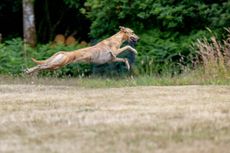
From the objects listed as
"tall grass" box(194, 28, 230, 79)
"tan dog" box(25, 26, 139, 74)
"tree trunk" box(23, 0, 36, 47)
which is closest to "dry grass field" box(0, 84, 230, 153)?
"tall grass" box(194, 28, 230, 79)

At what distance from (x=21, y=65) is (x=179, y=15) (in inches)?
183

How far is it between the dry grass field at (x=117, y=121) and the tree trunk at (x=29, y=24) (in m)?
13.3

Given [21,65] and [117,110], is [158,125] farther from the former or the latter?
[21,65]

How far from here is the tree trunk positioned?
1046 inches

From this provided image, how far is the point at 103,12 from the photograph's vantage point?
2359cm

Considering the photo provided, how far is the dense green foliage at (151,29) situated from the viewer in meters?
21.5

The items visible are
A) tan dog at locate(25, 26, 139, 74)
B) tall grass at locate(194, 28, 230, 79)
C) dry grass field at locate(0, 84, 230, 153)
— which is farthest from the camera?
tan dog at locate(25, 26, 139, 74)

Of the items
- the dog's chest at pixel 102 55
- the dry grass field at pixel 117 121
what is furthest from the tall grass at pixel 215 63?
the dry grass field at pixel 117 121

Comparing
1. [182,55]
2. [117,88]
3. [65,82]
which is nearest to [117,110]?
[117,88]

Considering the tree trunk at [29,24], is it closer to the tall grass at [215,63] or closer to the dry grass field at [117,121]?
the tall grass at [215,63]

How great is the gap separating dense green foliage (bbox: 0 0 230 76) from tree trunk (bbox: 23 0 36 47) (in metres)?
1.80

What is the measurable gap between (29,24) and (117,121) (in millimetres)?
18164

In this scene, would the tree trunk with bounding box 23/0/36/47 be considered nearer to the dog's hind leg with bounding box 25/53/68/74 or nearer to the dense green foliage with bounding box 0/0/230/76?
the dense green foliage with bounding box 0/0/230/76

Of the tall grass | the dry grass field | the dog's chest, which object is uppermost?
the dog's chest
